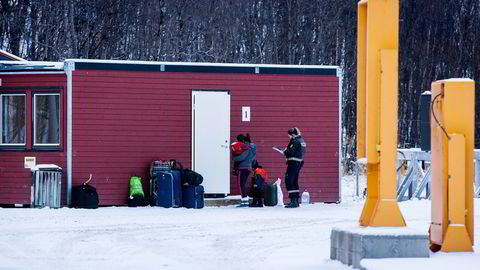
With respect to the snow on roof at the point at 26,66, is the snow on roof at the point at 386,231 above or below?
below

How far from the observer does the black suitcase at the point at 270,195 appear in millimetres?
23500

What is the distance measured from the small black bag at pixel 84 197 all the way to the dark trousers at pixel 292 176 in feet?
11.5

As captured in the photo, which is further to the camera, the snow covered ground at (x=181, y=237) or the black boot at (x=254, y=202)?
the black boot at (x=254, y=202)

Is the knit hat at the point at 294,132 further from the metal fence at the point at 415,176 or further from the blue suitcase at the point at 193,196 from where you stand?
the metal fence at the point at 415,176

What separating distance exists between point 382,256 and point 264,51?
126ft

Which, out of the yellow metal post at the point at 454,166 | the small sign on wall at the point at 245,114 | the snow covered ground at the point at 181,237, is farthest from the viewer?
the small sign on wall at the point at 245,114

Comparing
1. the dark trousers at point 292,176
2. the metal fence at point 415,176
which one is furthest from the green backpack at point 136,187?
the metal fence at point 415,176

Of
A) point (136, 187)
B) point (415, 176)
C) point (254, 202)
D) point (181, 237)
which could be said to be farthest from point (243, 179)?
point (181, 237)

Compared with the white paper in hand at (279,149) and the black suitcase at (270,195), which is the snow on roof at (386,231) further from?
the white paper in hand at (279,149)

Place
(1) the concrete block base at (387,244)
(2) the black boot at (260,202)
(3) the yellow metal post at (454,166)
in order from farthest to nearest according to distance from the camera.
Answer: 1. (2) the black boot at (260,202)
2. (3) the yellow metal post at (454,166)
3. (1) the concrete block base at (387,244)

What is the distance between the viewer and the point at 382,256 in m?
12.1

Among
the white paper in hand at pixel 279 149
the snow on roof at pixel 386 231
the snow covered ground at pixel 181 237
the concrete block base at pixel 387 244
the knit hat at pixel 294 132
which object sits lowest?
the snow covered ground at pixel 181 237

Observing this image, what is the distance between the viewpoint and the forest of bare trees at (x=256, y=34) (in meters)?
47.7

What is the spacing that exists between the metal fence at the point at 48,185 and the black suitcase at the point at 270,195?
385 cm
